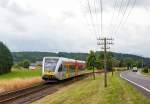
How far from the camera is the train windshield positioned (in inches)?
1800

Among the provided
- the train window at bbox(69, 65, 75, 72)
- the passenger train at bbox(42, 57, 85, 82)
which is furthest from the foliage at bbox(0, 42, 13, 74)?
the passenger train at bbox(42, 57, 85, 82)

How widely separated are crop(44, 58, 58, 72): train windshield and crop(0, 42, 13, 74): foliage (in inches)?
2112

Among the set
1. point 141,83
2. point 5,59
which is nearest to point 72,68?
point 141,83

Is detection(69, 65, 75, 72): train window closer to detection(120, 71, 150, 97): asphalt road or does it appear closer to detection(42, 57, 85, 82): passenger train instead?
Result: detection(42, 57, 85, 82): passenger train

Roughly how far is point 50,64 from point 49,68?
1.59 ft

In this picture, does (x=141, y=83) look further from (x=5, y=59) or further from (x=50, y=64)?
(x=5, y=59)

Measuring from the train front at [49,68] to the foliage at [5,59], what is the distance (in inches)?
2111

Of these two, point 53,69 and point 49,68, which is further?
point 49,68

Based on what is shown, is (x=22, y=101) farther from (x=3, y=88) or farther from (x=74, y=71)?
(x=74, y=71)

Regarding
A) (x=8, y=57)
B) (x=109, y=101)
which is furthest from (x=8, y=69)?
(x=109, y=101)

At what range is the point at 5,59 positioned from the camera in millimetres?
103250

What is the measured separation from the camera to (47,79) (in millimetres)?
46562

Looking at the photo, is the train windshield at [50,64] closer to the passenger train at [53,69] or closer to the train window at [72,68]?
the passenger train at [53,69]

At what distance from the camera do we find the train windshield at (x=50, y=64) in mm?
45719
